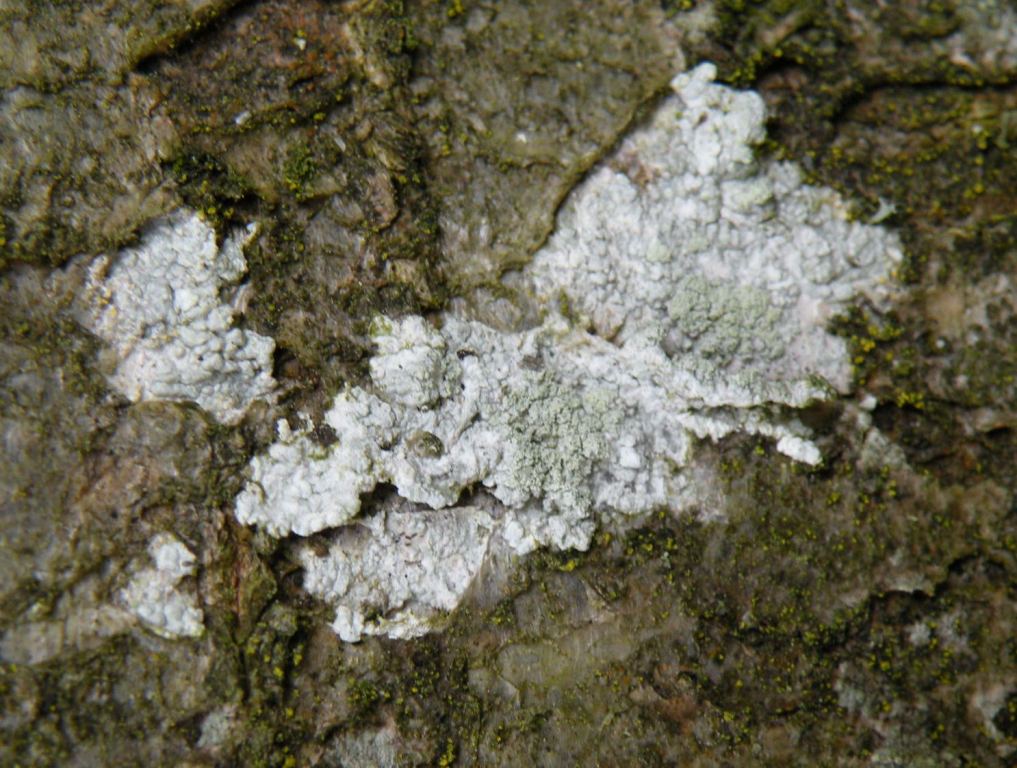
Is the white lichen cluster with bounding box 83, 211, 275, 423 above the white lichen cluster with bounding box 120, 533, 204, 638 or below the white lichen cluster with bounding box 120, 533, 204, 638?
above

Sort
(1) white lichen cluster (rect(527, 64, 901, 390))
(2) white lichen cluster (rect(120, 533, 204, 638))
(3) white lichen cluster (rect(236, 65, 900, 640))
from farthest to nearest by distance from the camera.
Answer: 1. (1) white lichen cluster (rect(527, 64, 901, 390))
2. (3) white lichen cluster (rect(236, 65, 900, 640))
3. (2) white lichen cluster (rect(120, 533, 204, 638))

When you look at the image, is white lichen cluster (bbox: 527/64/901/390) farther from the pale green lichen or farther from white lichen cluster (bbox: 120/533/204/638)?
white lichen cluster (bbox: 120/533/204/638)

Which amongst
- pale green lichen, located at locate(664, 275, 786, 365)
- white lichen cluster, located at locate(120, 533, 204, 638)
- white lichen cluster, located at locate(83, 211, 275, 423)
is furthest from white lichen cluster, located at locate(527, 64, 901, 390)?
white lichen cluster, located at locate(120, 533, 204, 638)

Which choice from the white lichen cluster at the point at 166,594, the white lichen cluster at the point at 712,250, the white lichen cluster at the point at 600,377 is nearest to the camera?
the white lichen cluster at the point at 166,594

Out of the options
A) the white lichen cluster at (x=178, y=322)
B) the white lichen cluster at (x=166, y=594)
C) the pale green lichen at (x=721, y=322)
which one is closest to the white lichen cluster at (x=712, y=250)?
the pale green lichen at (x=721, y=322)

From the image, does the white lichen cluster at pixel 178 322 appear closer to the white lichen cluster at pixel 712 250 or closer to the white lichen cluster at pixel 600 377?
the white lichen cluster at pixel 600 377

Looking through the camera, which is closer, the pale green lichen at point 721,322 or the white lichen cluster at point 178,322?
the white lichen cluster at point 178,322

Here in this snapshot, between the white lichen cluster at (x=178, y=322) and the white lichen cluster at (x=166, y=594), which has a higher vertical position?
the white lichen cluster at (x=178, y=322)

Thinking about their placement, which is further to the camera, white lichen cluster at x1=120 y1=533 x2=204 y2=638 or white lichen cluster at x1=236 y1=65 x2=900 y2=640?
white lichen cluster at x1=236 y1=65 x2=900 y2=640

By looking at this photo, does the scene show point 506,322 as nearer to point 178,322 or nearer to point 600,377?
point 600,377
